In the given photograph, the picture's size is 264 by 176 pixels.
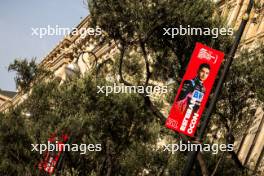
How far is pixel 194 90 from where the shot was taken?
10.5m

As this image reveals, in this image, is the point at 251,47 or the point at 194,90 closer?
the point at 194,90

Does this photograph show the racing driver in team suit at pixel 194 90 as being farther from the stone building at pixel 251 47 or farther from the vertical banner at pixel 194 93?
the stone building at pixel 251 47

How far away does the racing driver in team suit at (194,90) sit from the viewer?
10352mm

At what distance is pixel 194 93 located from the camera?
10.4 metres

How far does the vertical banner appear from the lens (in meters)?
10.4

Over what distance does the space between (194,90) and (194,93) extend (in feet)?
0.27

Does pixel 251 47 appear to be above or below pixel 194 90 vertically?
above

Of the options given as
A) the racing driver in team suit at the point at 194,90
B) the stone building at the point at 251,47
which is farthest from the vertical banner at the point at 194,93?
the stone building at the point at 251,47

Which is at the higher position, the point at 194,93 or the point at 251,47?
the point at 251,47

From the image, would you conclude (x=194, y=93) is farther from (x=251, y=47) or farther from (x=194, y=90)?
(x=251, y=47)

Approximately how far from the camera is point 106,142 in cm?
1816

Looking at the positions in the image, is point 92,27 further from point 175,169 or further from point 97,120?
point 175,169

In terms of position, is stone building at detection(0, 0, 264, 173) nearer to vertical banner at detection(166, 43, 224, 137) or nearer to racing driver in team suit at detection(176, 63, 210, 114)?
vertical banner at detection(166, 43, 224, 137)

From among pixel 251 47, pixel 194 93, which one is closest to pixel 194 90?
pixel 194 93
